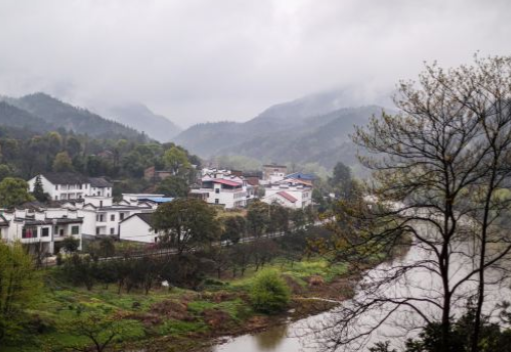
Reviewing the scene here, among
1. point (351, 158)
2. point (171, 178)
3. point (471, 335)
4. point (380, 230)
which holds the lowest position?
point (471, 335)

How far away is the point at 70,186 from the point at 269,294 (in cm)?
2155

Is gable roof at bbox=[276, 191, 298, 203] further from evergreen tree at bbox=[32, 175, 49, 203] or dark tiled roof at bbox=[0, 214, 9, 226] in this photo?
dark tiled roof at bbox=[0, 214, 9, 226]

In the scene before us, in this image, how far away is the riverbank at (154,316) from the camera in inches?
651

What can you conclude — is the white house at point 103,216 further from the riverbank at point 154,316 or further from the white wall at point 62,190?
the riverbank at point 154,316

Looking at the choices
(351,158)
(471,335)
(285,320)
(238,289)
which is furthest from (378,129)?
(351,158)

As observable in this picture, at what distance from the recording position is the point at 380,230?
255 inches

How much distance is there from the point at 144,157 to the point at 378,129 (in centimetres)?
4404

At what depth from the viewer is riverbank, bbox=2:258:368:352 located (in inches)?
651

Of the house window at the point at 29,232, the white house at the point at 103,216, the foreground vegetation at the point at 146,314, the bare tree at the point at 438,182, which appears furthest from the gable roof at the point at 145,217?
the bare tree at the point at 438,182

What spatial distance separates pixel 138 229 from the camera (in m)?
28.3

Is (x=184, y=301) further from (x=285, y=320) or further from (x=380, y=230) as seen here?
(x=380, y=230)

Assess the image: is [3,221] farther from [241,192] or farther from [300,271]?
[241,192]

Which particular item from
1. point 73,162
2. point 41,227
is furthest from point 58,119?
point 41,227

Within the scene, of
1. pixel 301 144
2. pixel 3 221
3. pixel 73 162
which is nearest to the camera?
pixel 3 221
